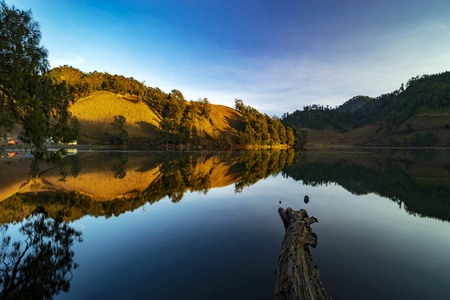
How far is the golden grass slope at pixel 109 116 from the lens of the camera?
114025 mm

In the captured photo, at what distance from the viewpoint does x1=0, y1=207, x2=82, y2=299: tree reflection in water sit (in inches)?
266

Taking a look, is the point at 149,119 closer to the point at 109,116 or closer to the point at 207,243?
the point at 109,116

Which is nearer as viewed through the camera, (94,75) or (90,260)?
(90,260)

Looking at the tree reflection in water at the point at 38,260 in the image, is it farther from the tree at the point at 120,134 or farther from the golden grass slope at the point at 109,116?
the golden grass slope at the point at 109,116

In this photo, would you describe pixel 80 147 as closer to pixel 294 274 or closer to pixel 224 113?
pixel 294 274

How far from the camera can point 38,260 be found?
842 centimetres

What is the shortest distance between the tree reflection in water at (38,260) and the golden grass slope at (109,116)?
106759 mm

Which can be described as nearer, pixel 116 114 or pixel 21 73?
pixel 21 73

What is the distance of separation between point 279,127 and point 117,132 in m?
122

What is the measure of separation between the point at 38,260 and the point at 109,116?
137 m

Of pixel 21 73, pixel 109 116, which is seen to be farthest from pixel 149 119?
pixel 21 73

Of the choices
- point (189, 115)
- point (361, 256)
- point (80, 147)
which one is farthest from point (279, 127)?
point (361, 256)

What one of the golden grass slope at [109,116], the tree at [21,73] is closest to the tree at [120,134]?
the golden grass slope at [109,116]

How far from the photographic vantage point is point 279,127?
171 m
